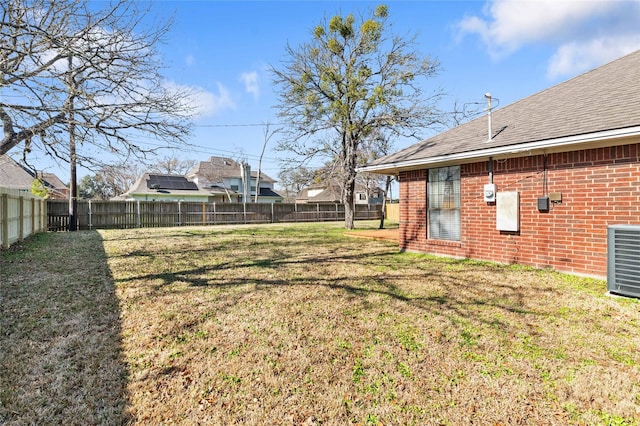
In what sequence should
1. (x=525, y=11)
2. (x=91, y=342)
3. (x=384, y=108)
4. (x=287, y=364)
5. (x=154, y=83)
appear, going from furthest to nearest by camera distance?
(x=384, y=108) → (x=525, y=11) → (x=154, y=83) → (x=91, y=342) → (x=287, y=364)

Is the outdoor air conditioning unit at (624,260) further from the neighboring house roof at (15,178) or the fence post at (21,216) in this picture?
the neighboring house roof at (15,178)

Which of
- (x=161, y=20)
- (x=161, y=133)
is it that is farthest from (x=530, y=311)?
(x=161, y=20)

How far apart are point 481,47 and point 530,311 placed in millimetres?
10320

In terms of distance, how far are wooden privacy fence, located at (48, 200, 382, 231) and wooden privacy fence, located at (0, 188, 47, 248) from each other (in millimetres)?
3273

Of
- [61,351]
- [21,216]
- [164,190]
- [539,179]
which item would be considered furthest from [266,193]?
[61,351]

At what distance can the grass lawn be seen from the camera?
224 centimetres

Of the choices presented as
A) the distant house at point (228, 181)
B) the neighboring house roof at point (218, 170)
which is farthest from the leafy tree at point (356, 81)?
the neighboring house roof at point (218, 170)

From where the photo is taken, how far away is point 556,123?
19.6 ft

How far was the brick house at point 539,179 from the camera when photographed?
16.8ft

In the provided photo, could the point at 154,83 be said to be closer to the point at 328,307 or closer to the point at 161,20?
the point at 161,20

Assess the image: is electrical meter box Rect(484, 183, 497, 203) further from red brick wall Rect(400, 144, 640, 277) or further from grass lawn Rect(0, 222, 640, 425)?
grass lawn Rect(0, 222, 640, 425)

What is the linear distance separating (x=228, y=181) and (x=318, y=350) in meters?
37.1

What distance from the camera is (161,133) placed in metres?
7.59

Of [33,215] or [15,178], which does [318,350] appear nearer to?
[33,215]
